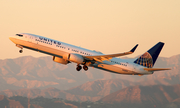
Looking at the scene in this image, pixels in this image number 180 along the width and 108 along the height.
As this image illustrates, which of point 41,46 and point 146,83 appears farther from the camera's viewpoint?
point 146,83

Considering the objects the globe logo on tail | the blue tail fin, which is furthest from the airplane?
the blue tail fin

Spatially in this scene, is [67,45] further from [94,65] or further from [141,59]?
[141,59]

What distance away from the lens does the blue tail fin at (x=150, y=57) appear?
62.9 meters

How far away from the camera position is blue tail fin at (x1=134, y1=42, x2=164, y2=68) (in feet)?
206

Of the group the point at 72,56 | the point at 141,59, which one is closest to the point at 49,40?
the point at 72,56

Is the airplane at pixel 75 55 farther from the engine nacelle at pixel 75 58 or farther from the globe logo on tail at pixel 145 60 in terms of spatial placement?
the globe logo on tail at pixel 145 60

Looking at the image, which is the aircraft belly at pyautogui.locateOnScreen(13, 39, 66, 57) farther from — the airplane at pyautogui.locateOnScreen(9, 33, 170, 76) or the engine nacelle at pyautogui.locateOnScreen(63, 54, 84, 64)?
the engine nacelle at pyautogui.locateOnScreen(63, 54, 84, 64)

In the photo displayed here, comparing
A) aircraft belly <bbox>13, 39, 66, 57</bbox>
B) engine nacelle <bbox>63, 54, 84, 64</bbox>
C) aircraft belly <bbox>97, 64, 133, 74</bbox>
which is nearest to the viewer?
engine nacelle <bbox>63, 54, 84, 64</bbox>

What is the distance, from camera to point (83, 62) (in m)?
57.6

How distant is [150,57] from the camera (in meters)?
63.6

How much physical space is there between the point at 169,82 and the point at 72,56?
153344 millimetres

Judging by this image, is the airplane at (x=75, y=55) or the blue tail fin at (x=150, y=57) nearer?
the airplane at (x=75, y=55)

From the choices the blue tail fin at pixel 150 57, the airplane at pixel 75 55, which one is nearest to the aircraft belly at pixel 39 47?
the airplane at pixel 75 55

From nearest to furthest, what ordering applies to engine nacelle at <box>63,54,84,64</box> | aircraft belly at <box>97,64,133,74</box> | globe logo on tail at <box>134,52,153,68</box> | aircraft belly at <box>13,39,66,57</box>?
engine nacelle at <box>63,54,84,64</box> < aircraft belly at <box>13,39,66,57</box> < aircraft belly at <box>97,64,133,74</box> < globe logo on tail at <box>134,52,153,68</box>
